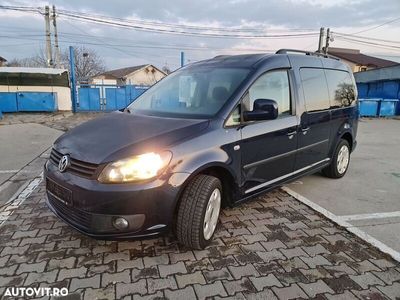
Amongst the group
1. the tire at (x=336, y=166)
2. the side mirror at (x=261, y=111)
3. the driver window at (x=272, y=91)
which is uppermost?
the driver window at (x=272, y=91)

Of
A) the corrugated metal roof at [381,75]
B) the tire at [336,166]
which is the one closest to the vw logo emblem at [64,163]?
the tire at [336,166]

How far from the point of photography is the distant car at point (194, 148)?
8.35 ft

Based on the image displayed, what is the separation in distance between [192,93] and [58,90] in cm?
1676

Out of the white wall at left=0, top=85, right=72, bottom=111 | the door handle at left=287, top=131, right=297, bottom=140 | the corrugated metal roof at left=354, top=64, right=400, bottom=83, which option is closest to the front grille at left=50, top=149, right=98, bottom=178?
the door handle at left=287, top=131, right=297, bottom=140

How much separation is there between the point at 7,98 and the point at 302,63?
1694cm

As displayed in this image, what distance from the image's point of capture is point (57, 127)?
1243cm

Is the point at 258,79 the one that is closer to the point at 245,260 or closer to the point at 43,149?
the point at 245,260

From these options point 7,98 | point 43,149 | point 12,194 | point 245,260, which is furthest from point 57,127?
point 245,260

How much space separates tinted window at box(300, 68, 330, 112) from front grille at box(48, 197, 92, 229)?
9.80 feet

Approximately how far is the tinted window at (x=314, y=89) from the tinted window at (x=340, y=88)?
211mm

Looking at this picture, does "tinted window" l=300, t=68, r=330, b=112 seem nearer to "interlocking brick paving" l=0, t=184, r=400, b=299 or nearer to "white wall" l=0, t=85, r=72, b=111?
"interlocking brick paving" l=0, t=184, r=400, b=299

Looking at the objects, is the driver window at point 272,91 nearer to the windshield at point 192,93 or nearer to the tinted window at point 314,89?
the windshield at point 192,93

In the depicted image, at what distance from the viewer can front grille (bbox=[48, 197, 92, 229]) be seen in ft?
8.54

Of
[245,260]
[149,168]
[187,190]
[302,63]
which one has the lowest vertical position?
[245,260]
